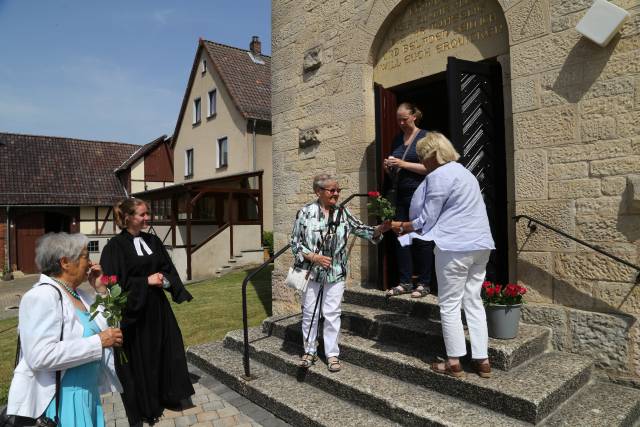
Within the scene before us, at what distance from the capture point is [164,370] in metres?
3.80

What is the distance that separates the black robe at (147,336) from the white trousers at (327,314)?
1.06m

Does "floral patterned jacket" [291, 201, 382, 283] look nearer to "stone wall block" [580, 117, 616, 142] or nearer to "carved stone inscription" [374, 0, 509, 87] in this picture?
"stone wall block" [580, 117, 616, 142]

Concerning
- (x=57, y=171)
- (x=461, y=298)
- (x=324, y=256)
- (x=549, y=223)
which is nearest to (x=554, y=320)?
(x=549, y=223)

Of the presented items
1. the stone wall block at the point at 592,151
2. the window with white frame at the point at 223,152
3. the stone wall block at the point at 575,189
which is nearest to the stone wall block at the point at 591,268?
the stone wall block at the point at 575,189

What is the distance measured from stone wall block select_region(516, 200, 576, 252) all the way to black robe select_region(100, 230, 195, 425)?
308cm

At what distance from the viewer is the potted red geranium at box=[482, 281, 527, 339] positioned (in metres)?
3.54

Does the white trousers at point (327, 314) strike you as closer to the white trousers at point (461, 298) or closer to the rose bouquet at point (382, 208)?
the rose bouquet at point (382, 208)

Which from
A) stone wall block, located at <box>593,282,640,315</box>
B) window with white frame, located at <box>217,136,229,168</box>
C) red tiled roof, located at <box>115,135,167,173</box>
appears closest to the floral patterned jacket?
stone wall block, located at <box>593,282,640,315</box>

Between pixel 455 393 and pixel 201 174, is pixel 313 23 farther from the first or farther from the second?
pixel 201 174

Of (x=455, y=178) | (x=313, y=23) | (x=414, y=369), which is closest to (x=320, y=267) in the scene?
(x=414, y=369)

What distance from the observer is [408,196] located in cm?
449

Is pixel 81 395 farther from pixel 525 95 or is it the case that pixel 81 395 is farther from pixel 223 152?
pixel 223 152

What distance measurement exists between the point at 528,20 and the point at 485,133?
1.08 metres

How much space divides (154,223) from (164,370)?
714 inches
